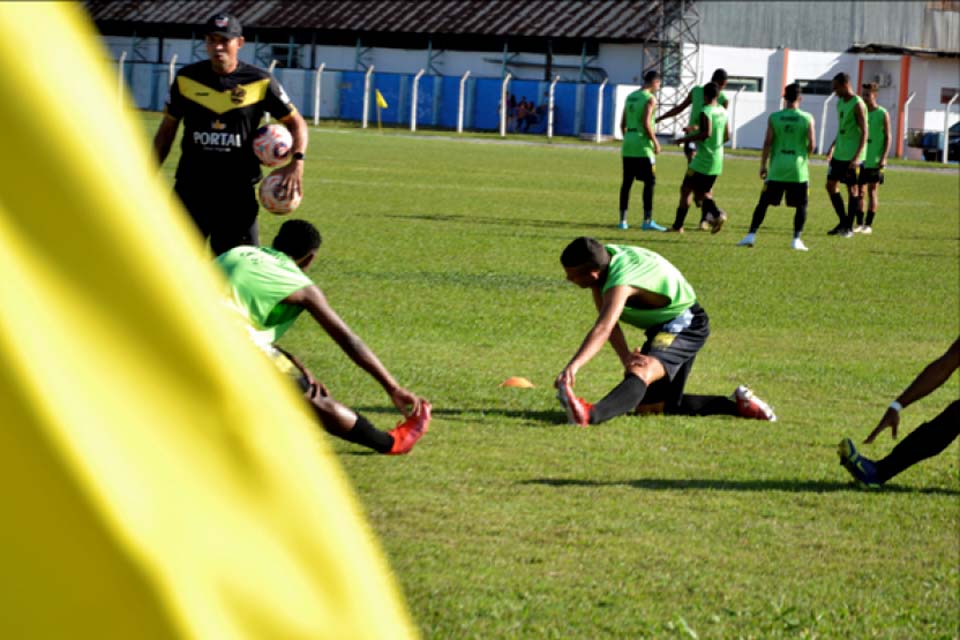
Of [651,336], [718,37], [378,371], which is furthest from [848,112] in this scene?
[718,37]

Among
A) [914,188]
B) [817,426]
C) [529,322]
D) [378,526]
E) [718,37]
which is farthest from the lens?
[718,37]

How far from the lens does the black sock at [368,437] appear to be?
284 inches

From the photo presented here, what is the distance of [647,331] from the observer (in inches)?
356

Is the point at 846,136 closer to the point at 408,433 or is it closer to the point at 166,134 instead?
the point at 166,134

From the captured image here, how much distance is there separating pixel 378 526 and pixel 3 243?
5319 millimetres

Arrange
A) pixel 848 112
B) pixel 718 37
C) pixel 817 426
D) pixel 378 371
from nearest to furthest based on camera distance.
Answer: pixel 378 371, pixel 817 426, pixel 848 112, pixel 718 37

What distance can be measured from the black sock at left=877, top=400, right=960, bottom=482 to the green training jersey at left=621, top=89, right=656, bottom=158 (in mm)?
13703

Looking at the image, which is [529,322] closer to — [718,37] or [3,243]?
[3,243]

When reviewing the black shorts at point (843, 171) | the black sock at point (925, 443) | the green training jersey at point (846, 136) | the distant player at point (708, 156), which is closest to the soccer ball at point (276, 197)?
the black sock at point (925, 443)

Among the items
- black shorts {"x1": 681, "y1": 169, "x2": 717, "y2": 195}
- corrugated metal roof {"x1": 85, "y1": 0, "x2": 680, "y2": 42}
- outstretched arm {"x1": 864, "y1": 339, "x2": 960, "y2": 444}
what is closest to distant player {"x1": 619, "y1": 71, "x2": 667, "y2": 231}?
black shorts {"x1": 681, "y1": 169, "x2": 717, "y2": 195}

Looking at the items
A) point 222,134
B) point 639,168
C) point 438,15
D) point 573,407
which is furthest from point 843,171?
point 438,15

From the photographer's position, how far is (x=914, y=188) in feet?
120

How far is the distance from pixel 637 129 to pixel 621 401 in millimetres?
12745

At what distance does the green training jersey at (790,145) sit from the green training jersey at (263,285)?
12.8m
